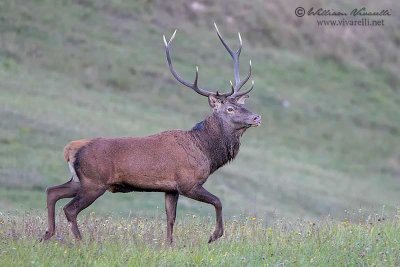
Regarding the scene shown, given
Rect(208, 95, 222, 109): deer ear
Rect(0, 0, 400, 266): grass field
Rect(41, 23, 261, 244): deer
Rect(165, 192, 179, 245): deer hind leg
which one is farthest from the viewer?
Rect(0, 0, 400, 266): grass field

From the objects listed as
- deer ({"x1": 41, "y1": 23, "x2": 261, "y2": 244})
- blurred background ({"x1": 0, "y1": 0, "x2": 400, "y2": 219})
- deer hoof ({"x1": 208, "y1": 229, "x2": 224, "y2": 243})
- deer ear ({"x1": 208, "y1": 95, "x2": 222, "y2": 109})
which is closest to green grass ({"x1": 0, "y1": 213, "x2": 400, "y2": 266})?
deer hoof ({"x1": 208, "y1": 229, "x2": 224, "y2": 243})

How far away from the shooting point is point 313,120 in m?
35.6

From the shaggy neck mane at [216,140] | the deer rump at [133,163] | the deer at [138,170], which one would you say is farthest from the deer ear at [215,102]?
the deer rump at [133,163]

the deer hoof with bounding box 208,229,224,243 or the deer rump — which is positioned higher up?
the deer rump

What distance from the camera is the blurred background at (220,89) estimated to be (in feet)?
81.6

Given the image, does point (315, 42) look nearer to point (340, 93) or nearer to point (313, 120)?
point (340, 93)

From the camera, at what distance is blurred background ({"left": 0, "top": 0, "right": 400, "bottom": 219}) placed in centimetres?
2488

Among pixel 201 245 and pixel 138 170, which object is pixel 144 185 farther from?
pixel 201 245

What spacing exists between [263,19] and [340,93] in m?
4.69

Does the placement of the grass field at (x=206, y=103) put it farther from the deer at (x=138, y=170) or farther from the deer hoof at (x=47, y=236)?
the deer hoof at (x=47, y=236)

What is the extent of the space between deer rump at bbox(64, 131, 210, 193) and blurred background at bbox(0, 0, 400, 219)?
8829 millimetres

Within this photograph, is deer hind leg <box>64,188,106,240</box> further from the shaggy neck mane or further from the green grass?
the shaggy neck mane

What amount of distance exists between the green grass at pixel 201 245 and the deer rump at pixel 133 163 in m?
0.48

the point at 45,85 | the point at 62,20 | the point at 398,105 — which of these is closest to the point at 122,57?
the point at 62,20
